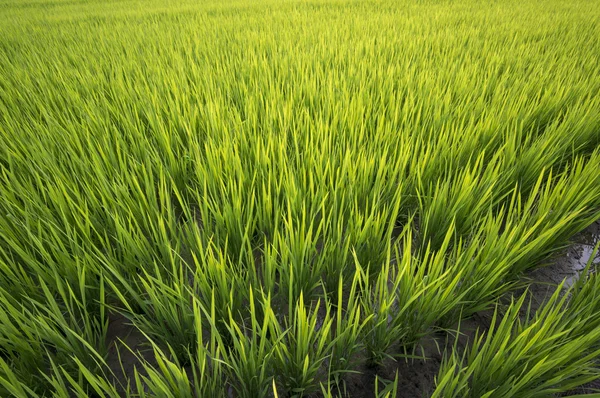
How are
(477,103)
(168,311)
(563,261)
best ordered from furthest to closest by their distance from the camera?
(477,103) < (563,261) < (168,311)

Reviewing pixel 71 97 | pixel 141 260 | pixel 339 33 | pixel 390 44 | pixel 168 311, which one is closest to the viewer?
pixel 168 311

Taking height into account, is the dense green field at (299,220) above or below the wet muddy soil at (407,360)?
above

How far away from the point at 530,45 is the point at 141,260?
286cm

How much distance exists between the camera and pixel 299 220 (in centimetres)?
76

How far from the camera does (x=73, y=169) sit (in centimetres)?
94

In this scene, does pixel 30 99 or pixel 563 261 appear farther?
pixel 30 99

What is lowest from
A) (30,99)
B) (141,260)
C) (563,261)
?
(563,261)

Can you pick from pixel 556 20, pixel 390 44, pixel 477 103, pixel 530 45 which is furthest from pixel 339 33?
pixel 556 20

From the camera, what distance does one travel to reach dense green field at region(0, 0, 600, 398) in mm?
504

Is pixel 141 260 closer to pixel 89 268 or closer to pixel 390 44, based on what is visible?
pixel 89 268

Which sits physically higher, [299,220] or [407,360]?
[299,220]

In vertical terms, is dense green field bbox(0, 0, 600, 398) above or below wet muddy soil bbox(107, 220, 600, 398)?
above

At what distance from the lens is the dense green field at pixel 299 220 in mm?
504

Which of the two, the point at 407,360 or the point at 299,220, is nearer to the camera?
the point at 407,360
